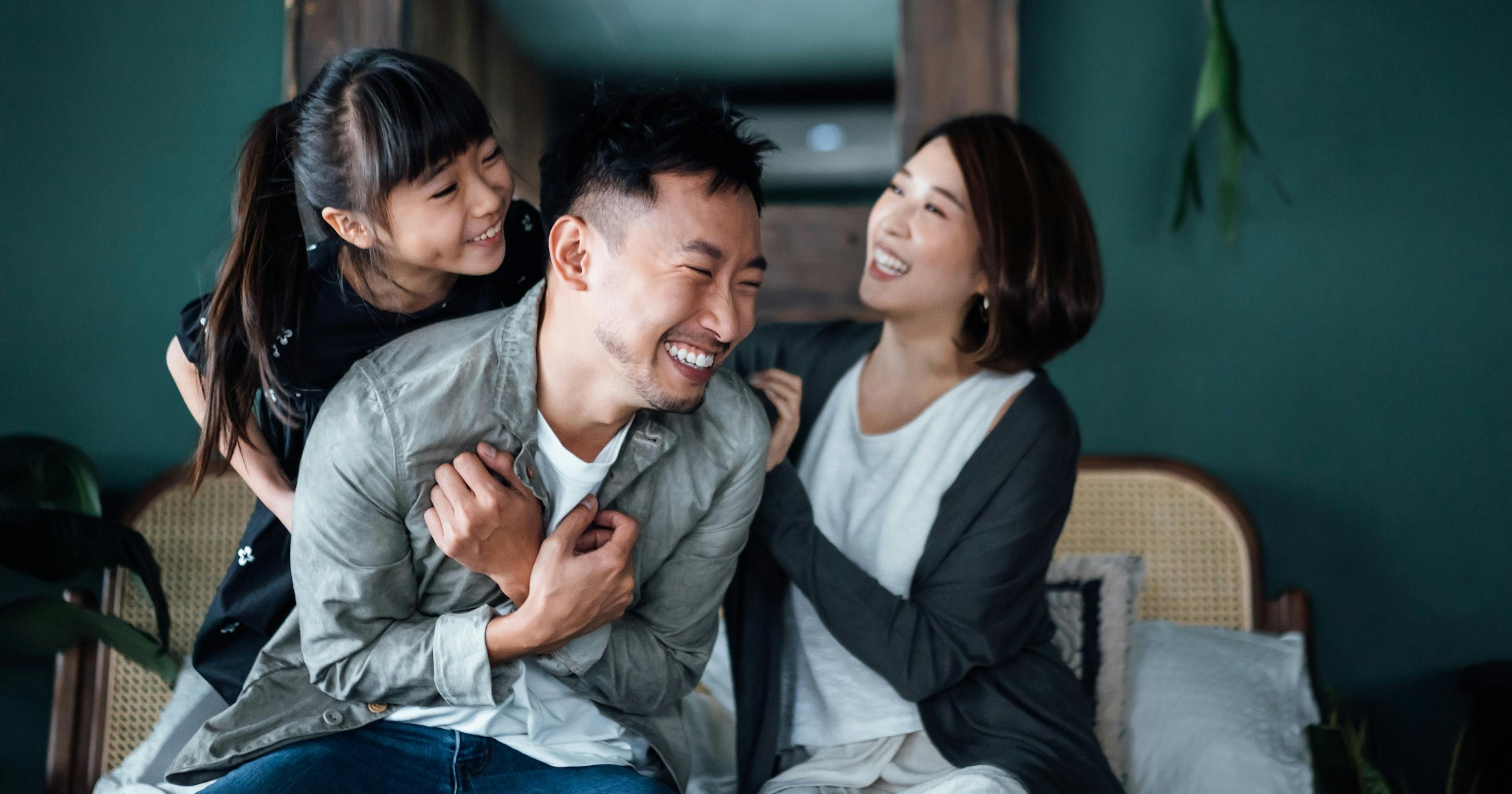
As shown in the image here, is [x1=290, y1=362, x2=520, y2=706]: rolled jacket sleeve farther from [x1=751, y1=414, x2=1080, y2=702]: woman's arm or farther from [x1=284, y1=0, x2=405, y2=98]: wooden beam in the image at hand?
[x1=284, y1=0, x2=405, y2=98]: wooden beam

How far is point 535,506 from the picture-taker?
1.14m

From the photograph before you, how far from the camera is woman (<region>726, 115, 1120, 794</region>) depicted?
1361 mm

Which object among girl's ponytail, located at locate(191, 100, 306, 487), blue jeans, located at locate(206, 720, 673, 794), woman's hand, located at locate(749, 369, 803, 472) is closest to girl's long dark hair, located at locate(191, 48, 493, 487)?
girl's ponytail, located at locate(191, 100, 306, 487)

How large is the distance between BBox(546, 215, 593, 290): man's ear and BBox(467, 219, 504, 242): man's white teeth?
4.4 inches

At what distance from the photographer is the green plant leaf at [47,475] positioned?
5.75 feet

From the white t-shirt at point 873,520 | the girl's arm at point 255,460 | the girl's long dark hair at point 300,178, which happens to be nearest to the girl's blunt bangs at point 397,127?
the girl's long dark hair at point 300,178

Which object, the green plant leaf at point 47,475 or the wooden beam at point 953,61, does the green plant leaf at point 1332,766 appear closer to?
the wooden beam at point 953,61

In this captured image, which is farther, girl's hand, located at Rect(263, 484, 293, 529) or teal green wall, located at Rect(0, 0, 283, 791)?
teal green wall, located at Rect(0, 0, 283, 791)

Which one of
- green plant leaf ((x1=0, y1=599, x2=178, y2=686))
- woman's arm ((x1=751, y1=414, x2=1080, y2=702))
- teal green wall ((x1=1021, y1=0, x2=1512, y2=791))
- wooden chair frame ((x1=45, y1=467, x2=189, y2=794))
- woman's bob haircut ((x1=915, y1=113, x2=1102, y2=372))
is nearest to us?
woman's arm ((x1=751, y1=414, x2=1080, y2=702))

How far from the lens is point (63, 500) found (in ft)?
5.83

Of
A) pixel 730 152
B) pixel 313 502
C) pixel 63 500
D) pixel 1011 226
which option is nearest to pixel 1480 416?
pixel 1011 226

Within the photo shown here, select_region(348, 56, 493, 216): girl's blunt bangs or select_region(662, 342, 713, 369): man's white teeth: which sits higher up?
select_region(348, 56, 493, 216): girl's blunt bangs

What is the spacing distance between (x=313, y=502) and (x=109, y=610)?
3.77 ft

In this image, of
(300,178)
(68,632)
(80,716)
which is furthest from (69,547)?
(300,178)
